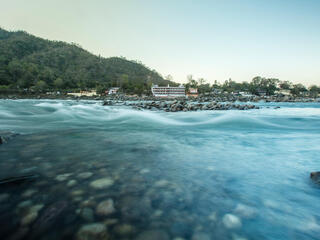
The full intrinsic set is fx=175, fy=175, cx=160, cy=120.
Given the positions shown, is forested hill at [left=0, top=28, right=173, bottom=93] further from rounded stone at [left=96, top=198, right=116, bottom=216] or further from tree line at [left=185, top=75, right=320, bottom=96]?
rounded stone at [left=96, top=198, right=116, bottom=216]

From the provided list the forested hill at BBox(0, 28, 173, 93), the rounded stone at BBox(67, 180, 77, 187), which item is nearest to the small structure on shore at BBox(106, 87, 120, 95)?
the forested hill at BBox(0, 28, 173, 93)

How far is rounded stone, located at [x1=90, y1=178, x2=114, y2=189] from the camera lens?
4.87 feet

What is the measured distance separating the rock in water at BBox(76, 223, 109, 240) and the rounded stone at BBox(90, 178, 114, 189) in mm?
467

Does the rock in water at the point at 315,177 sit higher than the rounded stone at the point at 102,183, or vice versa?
the rock in water at the point at 315,177

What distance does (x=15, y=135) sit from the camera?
10.9ft

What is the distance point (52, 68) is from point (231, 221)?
109503 mm

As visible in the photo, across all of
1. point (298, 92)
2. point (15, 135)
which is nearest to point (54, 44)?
point (15, 135)

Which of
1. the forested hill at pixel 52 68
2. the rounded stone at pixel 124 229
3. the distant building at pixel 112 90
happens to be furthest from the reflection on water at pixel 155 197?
the distant building at pixel 112 90

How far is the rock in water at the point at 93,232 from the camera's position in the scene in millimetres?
927

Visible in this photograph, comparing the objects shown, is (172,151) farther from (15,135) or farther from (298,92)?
(298,92)

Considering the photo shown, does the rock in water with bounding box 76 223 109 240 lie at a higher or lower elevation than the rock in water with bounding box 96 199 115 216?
higher

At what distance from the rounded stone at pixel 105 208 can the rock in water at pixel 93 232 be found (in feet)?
0.37

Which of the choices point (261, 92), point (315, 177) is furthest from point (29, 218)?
point (261, 92)

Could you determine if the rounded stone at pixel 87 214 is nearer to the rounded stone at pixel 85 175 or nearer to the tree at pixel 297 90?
the rounded stone at pixel 85 175
